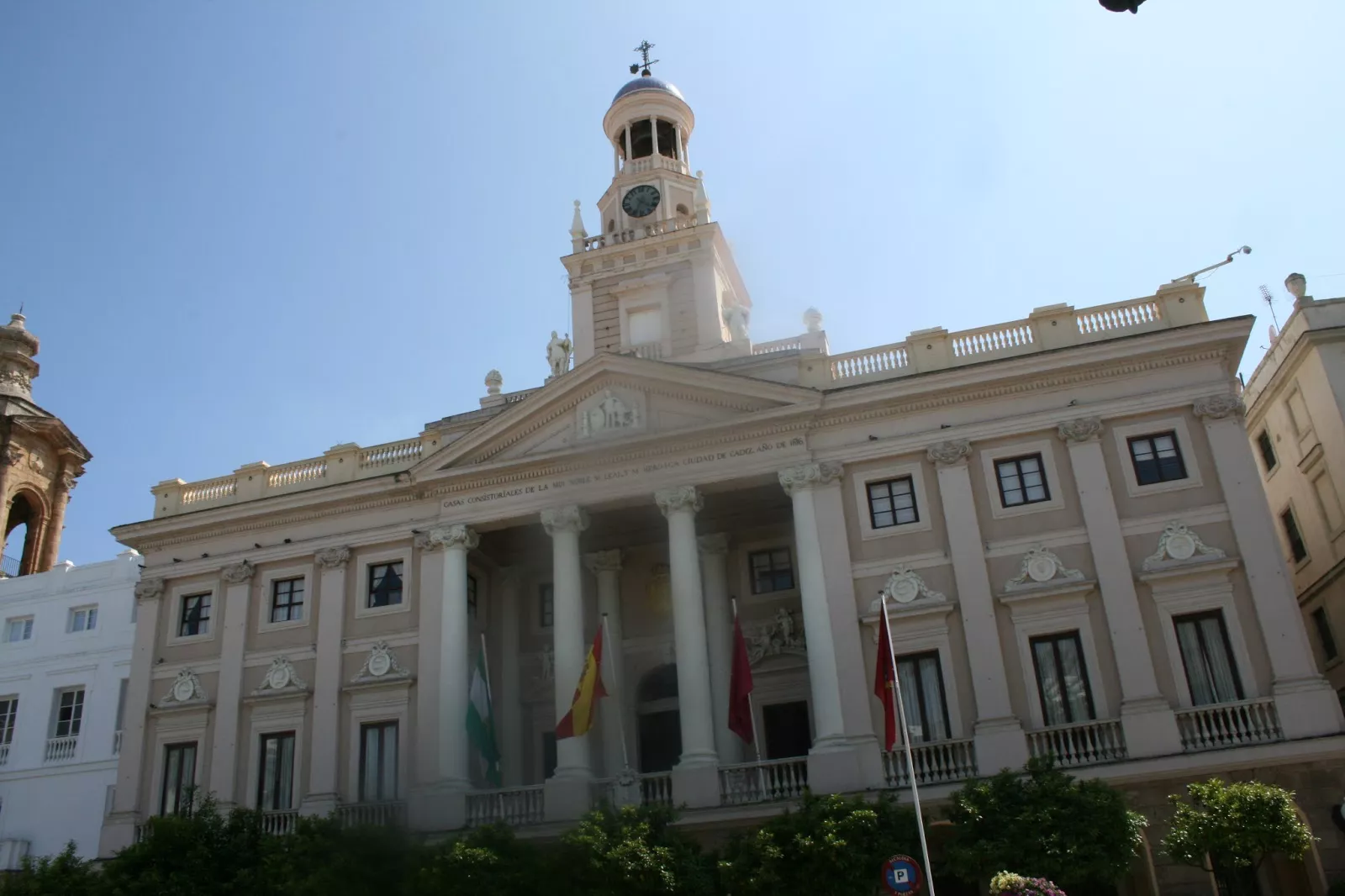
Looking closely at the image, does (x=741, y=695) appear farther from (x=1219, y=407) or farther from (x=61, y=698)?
(x=61, y=698)

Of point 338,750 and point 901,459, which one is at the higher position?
point 901,459

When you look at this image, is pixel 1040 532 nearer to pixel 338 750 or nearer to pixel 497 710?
pixel 497 710

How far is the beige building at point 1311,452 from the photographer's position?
1307 inches

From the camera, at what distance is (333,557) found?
→ 32531mm

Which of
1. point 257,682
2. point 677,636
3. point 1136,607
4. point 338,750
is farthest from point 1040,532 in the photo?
point 257,682

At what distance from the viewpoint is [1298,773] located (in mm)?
24031

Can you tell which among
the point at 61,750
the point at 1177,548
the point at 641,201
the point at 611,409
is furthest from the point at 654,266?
the point at 61,750

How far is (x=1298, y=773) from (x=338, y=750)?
22.3 m

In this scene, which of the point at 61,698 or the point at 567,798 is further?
the point at 61,698

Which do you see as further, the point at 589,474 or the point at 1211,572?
the point at 589,474

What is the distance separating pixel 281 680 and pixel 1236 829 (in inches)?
910

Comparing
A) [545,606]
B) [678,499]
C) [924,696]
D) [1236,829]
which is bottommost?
[1236,829]

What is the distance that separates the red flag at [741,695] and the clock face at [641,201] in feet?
56.4

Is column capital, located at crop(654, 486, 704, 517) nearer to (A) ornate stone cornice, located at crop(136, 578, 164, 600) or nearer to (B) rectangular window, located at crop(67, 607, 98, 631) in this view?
(A) ornate stone cornice, located at crop(136, 578, 164, 600)
